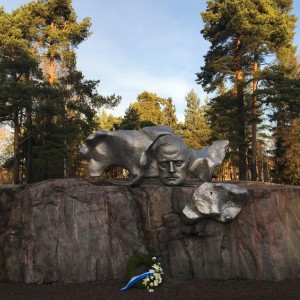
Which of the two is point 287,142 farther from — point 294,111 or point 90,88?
point 90,88

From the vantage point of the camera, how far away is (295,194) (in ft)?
22.3

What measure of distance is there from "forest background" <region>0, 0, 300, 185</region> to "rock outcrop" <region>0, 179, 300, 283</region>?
11594 millimetres

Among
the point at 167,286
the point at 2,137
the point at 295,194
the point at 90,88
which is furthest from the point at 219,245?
the point at 2,137

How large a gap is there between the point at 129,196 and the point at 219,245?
196cm

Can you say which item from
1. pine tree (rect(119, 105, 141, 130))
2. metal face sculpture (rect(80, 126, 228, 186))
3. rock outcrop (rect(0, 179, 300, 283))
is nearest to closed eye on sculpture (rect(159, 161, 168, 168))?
metal face sculpture (rect(80, 126, 228, 186))

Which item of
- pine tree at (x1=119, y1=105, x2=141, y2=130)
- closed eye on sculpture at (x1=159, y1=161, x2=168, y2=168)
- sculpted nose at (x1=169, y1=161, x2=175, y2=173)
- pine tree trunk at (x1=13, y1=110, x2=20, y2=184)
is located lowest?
sculpted nose at (x1=169, y1=161, x2=175, y2=173)

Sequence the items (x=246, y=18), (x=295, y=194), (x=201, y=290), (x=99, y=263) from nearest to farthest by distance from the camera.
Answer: (x=201, y=290)
(x=99, y=263)
(x=295, y=194)
(x=246, y=18)

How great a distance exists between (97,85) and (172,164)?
547 inches

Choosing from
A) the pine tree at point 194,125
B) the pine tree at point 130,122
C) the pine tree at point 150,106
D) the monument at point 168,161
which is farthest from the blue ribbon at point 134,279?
the pine tree at point 150,106

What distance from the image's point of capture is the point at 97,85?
19.6 metres

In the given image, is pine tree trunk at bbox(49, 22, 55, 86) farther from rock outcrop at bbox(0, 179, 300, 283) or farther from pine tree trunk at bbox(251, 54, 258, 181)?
rock outcrop at bbox(0, 179, 300, 283)

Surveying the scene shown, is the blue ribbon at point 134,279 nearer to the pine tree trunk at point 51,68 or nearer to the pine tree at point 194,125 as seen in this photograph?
the pine tree trunk at point 51,68

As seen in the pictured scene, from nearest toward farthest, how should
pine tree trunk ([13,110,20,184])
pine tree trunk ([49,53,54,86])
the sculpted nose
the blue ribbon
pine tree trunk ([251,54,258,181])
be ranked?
the blue ribbon < the sculpted nose < pine tree trunk ([13,110,20,184]) < pine tree trunk ([251,54,258,181]) < pine tree trunk ([49,53,54,86])

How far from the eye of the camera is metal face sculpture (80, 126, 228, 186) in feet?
22.5
